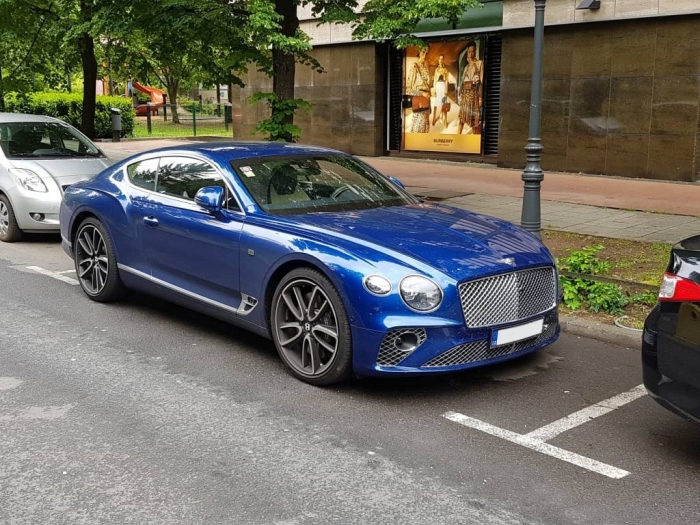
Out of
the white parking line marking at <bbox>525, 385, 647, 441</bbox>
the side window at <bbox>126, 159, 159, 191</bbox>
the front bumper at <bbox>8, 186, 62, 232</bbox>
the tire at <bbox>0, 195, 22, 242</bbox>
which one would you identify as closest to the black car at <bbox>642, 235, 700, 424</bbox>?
the white parking line marking at <bbox>525, 385, 647, 441</bbox>

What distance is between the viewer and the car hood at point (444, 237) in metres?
4.92

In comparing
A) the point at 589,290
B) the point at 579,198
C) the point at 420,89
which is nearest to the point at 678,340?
the point at 589,290

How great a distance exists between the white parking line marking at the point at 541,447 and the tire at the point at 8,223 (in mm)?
7409

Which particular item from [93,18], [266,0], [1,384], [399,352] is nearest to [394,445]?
[399,352]

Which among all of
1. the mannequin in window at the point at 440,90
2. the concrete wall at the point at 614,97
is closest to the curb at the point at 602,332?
the concrete wall at the point at 614,97

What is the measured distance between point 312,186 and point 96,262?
2350 mm

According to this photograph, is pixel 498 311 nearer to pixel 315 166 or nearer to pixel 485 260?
pixel 485 260

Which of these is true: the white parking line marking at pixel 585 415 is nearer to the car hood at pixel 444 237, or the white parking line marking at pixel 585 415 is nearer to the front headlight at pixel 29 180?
the car hood at pixel 444 237

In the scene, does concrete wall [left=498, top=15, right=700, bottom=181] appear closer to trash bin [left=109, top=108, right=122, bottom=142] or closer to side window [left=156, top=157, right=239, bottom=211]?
side window [left=156, top=157, right=239, bottom=211]

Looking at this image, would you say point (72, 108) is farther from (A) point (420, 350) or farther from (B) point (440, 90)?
(A) point (420, 350)

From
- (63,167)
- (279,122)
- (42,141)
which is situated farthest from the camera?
(279,122)

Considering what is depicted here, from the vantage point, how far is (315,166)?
6.30 m

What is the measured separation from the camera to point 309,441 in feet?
14.3

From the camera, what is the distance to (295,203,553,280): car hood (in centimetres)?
492
